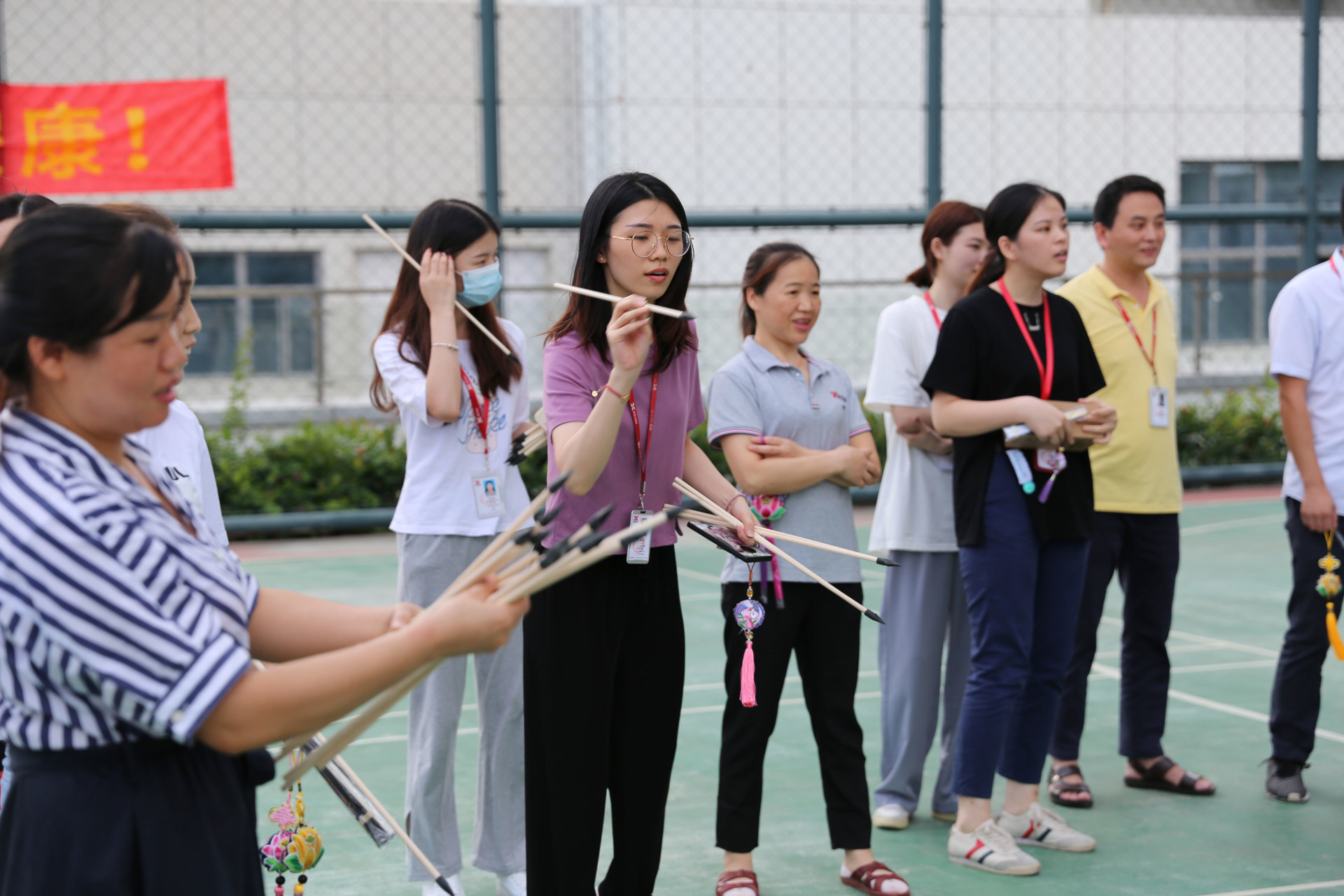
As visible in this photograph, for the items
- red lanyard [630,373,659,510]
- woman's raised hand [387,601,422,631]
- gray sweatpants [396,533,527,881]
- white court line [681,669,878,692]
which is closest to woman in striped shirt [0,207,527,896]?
woman's raised hand [387,601,422,631]

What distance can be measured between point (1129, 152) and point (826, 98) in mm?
3182

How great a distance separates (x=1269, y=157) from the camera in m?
13.5

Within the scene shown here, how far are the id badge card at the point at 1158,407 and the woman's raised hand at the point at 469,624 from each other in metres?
2.89

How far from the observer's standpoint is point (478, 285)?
3.34m

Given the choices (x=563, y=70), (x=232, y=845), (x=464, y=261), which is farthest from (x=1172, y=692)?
(x=563, y=70)

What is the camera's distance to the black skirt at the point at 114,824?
4.85ft

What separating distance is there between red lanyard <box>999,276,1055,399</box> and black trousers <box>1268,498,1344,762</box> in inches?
38.7

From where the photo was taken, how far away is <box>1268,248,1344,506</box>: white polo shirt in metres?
3.88

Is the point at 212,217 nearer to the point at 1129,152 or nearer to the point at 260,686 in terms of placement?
the point at 260,686

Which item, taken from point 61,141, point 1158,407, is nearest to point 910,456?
point 1158,407

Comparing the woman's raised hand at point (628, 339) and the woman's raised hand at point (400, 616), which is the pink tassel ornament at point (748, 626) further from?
the woman's raised hand at point (400, 616)

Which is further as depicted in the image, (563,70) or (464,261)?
(563,70)

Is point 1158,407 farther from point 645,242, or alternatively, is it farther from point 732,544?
point 645,242

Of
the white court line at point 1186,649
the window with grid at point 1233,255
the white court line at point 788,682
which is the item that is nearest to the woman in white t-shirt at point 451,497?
the white court line at point 788,682
